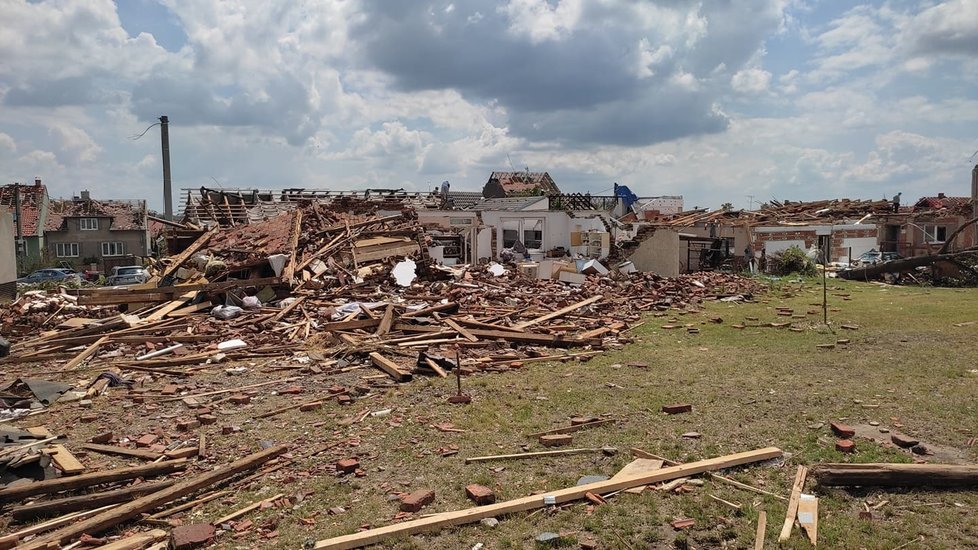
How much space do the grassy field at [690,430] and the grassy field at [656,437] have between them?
0.07 ft

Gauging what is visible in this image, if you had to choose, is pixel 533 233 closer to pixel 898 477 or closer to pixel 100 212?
pixel 898 477

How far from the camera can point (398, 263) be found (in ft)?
62.7

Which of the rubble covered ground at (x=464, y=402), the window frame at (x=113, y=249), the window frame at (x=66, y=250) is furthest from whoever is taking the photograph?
the window frame at (x=113, y=249)

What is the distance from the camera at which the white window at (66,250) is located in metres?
49.2

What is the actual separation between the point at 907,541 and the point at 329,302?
43.4 ft

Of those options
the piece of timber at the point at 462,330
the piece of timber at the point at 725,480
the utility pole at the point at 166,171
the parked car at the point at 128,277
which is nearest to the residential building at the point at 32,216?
the parked car at the point at 128,277

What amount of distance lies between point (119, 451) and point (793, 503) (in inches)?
258

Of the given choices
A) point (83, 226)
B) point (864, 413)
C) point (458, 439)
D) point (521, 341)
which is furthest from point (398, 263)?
point (83, 226)

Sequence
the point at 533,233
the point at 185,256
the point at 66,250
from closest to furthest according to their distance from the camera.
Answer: the point at 185,256 < the point at 533,233 < the point at 66,250

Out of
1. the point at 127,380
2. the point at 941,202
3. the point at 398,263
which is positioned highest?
the point at 941,202

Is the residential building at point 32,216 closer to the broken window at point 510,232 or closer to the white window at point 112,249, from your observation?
the white window at point 112,249

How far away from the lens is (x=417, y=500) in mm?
5258

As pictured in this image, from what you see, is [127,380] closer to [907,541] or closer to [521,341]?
[521,341]

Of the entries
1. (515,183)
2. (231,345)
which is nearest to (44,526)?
(231,345)
